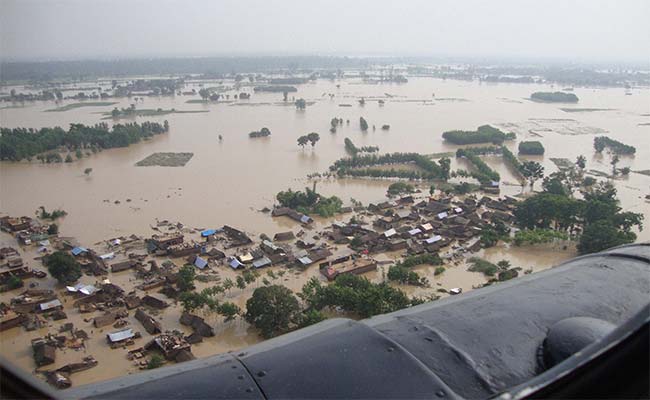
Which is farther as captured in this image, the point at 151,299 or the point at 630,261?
the point at 151,299

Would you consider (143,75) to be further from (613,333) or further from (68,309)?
(613,333)

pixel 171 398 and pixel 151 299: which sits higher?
pixel 171 398

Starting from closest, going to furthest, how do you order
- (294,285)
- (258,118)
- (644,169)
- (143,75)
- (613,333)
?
(613,333)
(294,285)
(644,169)
(258,118)
(143,75)

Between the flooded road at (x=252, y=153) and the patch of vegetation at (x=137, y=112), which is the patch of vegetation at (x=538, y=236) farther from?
the patch of vegetation at (x=137, y=112)

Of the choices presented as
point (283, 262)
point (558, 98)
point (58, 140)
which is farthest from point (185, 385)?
point (558, 98)

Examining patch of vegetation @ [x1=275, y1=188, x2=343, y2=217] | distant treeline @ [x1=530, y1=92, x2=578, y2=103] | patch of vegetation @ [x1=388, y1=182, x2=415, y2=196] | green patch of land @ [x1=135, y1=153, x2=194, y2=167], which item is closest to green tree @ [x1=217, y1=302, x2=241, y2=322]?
→ patch of vegetation @ [x1=275, y1=188, x2=343, y2=217]

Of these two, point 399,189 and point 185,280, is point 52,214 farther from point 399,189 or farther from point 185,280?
point 399,189

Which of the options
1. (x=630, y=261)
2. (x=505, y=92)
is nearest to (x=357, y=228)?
(x=630, y=261)
